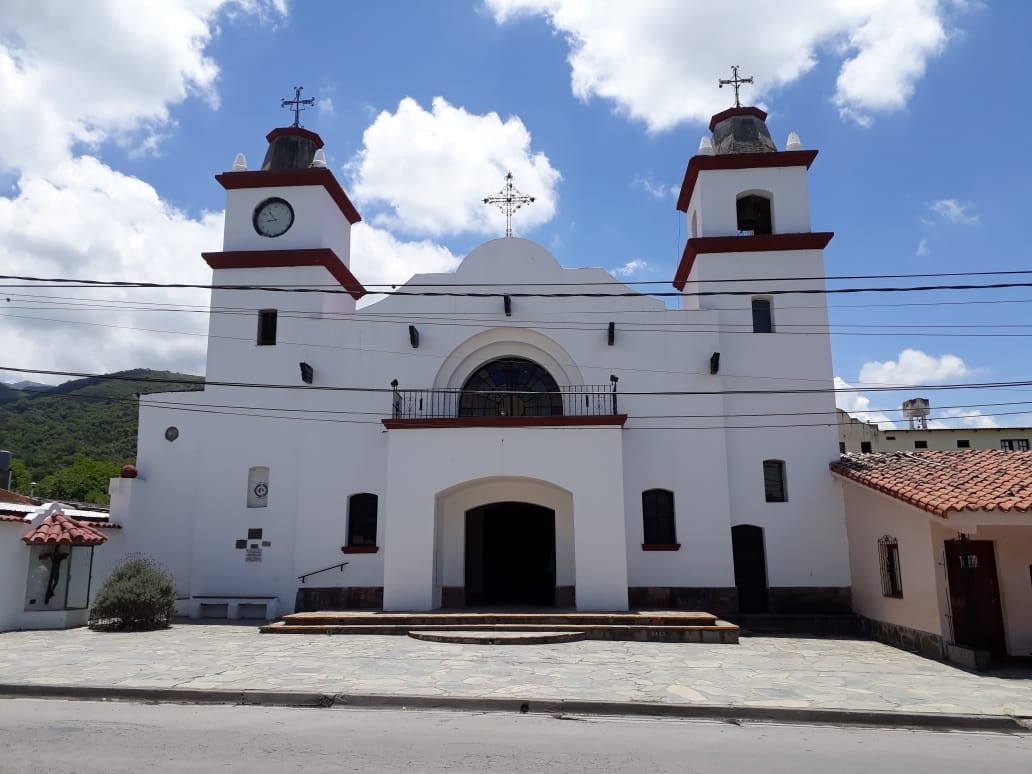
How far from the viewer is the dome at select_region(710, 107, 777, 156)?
20594 millimetres

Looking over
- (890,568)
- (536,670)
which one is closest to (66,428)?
(536,670)

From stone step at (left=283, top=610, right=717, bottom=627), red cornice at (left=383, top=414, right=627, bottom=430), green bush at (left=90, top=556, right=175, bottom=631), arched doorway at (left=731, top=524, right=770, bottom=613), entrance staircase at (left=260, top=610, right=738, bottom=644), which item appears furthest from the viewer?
arched doorway at (left=731, top=524, right=770, bottom=613)

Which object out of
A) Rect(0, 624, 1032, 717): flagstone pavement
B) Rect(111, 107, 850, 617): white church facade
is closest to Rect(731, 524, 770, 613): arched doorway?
Rect(111, 107, 850, 617): white church facade

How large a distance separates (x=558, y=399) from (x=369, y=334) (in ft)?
15.4

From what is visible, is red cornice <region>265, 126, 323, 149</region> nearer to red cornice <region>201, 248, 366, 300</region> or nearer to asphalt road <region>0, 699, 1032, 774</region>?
red cornice <region>201, 248, 366, 300</region>

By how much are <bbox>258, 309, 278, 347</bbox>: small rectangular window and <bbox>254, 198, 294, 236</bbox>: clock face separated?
199cm

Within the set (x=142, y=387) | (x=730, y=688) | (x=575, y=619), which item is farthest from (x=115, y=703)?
(x=142, y=387)

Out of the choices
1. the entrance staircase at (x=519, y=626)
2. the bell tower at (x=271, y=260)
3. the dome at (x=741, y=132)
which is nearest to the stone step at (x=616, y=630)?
the entrance staircase at (x=519, y=626)

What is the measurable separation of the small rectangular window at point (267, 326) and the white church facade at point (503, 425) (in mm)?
48

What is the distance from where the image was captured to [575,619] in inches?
611

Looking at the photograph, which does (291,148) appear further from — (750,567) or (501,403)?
(750,567)

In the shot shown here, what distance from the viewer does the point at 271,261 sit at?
20.1 meters

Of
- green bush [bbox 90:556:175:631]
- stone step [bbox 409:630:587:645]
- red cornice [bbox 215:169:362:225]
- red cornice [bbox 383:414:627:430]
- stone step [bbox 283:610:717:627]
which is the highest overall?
red cornice [bbox 215:169:362:225]

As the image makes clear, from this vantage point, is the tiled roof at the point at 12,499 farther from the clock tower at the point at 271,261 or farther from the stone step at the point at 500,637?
the stone step at the point at 500,637
